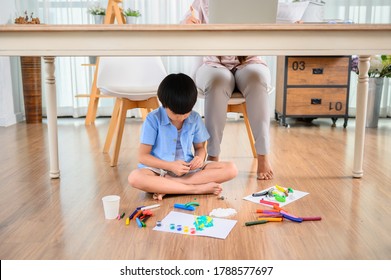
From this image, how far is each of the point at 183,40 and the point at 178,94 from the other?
32 centimetres

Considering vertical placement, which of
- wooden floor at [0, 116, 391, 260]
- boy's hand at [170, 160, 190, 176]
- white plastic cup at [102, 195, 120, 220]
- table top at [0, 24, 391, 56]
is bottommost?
wooden floor at [0, 116, 391, 260]

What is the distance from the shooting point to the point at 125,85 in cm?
248

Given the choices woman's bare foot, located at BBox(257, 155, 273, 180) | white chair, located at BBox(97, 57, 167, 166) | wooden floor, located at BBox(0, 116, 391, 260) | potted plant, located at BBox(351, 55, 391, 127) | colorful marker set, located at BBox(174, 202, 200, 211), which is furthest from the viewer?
potted plant, located at BBox(351, 55, 391, 127)

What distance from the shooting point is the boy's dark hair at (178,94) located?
1.56 meters

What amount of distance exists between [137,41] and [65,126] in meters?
2.51

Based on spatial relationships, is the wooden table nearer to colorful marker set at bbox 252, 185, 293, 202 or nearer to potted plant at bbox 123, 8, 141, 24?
colorful marker set at bbox 252, 185, 293, 202

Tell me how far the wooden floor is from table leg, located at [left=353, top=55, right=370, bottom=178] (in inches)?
3.1

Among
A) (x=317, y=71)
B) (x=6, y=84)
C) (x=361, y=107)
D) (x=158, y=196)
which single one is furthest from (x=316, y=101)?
(x=6, y=84)

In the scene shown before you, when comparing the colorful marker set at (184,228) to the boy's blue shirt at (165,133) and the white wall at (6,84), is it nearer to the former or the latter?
the boy's blue shirt at (165,133)

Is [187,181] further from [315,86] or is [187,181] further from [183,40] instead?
[315,86]

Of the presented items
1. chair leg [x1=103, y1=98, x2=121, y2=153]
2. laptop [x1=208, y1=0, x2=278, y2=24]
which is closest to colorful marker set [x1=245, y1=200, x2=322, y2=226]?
laptop [x1=208, y1=0, x2=278, y2=24]

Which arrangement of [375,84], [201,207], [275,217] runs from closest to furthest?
1. [275,217]
2. [201,207]
3. [375,84]

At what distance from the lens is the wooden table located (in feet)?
4.07

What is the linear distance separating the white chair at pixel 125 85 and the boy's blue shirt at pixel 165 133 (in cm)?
54
